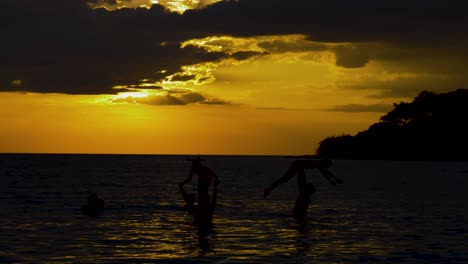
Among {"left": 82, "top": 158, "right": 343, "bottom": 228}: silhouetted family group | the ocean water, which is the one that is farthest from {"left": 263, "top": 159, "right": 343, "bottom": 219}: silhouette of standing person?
the ocean water

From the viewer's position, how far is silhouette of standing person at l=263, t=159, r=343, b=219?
1345 inches

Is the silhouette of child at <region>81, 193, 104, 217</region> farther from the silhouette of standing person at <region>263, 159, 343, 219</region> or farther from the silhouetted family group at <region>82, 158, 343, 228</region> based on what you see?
the silhouette of standing person at <region>263, 159, 343, 219</region>

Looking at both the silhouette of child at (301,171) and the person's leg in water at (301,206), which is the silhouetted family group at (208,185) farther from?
the person's leg in water at (301,206)

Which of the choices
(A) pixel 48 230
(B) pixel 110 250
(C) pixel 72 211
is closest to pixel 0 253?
(B) pixel 110 250

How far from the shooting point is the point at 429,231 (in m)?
33.1

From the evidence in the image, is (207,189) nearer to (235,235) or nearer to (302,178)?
(235,235)

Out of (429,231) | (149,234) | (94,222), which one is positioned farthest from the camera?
(94,222)

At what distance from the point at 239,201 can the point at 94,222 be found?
1947cm

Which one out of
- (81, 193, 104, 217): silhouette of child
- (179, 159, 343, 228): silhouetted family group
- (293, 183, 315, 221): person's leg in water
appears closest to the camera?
(179, 159, 343, 228): silhouetted family group

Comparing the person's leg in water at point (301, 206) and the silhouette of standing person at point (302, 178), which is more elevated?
the silhouette of standing person at point (302, 178)

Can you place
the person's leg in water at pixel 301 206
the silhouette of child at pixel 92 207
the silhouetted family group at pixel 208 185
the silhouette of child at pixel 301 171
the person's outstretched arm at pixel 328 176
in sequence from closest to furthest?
the silhouetted family group at pixel 208 185 → the person's outstretched arm at pixel 328 176 → the silhouette of child at pixel 301 171 → the person's leg in water at pixel 301 206 → the silhouette of child at pixel 92 207

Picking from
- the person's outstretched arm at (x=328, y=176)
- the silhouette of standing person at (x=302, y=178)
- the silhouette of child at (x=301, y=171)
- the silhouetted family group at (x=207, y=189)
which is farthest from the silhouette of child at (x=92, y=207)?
the person's outstretched arm at (x=328, y=176)

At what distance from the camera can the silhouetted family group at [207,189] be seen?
108ft

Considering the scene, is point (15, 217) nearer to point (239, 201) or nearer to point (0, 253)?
point (0, 253)
